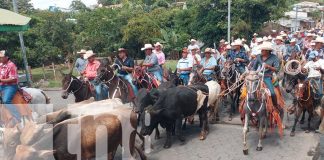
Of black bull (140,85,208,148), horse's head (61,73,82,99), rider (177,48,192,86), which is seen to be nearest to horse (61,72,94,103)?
horse's head (61,73,82,99)

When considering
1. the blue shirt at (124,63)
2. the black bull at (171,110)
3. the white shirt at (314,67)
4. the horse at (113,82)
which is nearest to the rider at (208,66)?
the black bull at (171,110)

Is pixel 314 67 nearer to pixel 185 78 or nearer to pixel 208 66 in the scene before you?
pixel 208 66

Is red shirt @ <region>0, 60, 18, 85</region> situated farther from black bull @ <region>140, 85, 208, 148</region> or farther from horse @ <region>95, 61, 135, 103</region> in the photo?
black bull @ <region>140, 85, 208, 148</region>

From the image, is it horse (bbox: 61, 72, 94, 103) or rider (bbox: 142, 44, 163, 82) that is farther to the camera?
rider (bbox: 142, 44, 163, 82)

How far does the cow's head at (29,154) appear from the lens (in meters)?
4.84

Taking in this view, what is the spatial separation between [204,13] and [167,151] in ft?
56.1

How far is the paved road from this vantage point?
7.74 m

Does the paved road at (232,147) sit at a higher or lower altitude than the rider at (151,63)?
lower

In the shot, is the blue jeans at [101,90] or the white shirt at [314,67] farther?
the blue jeans at [101,90]

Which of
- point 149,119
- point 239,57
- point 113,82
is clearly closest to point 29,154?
point 149,119

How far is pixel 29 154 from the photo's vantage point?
4844mm

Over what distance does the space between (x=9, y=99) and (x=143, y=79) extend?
11.6 feet

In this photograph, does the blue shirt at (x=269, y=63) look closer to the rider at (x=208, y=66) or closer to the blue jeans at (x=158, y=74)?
the rider at (x=208, y=66)

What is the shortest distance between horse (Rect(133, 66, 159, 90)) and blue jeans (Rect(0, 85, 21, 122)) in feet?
10.2
